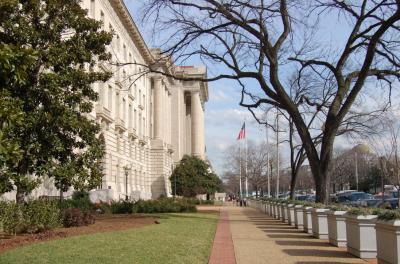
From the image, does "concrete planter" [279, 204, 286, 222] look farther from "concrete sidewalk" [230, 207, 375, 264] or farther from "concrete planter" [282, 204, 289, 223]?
"concrete sidewalk" [230, 207, 375, 264]

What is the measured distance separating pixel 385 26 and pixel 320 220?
8882mm

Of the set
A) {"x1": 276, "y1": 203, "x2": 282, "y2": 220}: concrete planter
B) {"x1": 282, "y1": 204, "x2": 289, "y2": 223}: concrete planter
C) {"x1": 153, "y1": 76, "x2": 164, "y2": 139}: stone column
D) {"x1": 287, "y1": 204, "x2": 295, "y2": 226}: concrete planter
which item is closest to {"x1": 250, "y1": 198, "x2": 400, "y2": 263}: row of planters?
{"x1": 287, "y1": 204, "x2": 295, "y2": 226}: concrete planter

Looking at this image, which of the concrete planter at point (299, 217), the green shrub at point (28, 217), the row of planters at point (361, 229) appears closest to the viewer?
the row of planters at point (361, 229)

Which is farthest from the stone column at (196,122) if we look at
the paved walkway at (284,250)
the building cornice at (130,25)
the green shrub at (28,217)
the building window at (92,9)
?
the green shrub at (28,217)

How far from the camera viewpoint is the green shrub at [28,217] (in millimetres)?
15773

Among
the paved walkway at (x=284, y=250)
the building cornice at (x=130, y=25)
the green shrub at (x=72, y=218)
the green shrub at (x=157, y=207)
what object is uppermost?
the building cornice at (x=130, y=25)

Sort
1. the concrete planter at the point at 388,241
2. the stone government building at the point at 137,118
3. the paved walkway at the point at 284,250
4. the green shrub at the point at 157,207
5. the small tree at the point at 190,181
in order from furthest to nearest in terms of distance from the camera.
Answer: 1. the small tree at the point at 190,181
2. the stone government building at the point at 137,118
3. the green shrub at the point at 157,207
4. the paved walkway at the point at 284,250
5. the concrete planter at the point at 388,241

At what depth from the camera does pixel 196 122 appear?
115812 millimetres

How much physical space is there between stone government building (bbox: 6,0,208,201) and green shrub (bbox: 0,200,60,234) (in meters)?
15.1

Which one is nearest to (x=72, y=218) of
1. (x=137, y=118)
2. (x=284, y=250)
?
(x=284, y=250)

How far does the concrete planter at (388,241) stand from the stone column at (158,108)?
80.6 metres

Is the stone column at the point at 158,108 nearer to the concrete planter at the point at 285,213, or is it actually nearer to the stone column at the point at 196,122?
the stone column at the point at 196,122

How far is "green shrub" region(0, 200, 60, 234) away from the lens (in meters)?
15.8

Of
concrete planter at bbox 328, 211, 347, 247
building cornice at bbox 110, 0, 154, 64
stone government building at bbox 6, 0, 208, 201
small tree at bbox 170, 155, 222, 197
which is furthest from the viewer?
small tree at bbox 170, 155, 222, 197
